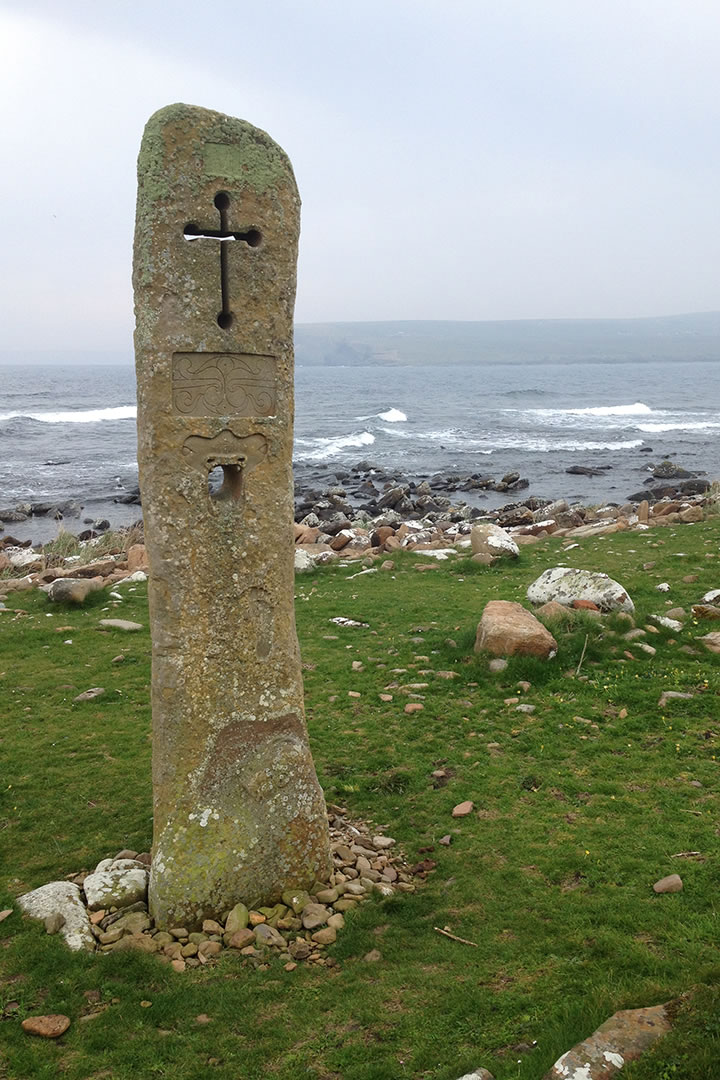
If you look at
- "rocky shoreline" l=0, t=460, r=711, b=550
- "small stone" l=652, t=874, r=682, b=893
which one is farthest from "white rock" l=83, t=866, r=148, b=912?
"rocky shoreline" l=0, t=460, r=711, b=550

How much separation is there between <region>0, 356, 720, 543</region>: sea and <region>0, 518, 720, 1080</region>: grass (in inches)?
851

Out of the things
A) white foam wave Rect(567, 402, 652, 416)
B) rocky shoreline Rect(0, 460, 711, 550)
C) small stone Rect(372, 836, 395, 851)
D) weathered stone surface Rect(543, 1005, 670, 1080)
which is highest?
white foam wave Rect(567, 402, 652, 416)

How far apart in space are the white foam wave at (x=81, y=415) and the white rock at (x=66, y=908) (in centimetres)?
7265

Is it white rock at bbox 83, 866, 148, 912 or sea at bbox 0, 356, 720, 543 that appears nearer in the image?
white rock at bbox 83, 866, 148, 912

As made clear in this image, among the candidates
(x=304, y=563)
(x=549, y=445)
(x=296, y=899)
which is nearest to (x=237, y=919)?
(x=296, y=899)

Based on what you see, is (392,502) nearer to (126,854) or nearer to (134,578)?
(134,578)

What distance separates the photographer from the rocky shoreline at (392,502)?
2909cm

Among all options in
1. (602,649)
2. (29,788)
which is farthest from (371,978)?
(602,649)

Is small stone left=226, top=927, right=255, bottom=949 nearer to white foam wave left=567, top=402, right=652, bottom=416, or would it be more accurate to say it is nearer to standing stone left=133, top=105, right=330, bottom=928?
standing stone left=133, top=105, right=330, bottom=928

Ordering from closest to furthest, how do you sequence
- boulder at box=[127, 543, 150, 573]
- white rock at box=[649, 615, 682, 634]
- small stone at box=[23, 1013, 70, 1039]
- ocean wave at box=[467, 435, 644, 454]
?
small stone at box=[23, 1013, 70, 1039] → white rock at box=[649, 615, 682, 634] → boulder at box=[127, 543, 150, 573] → ocean wave at box=[467, 435, 644, 454]

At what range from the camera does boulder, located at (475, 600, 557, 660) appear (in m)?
10.2

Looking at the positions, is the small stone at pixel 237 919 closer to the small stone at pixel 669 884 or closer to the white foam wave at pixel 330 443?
the small stone at pixel 669 884

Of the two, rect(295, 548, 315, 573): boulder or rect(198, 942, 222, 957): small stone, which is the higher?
rect(295, 548, 315, 573): boulder

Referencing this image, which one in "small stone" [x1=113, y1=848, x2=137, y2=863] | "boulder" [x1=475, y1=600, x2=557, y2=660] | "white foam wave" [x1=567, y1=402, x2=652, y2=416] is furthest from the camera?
"white foam wave" [x1=567, y1=402, x2=652, y2=416]
